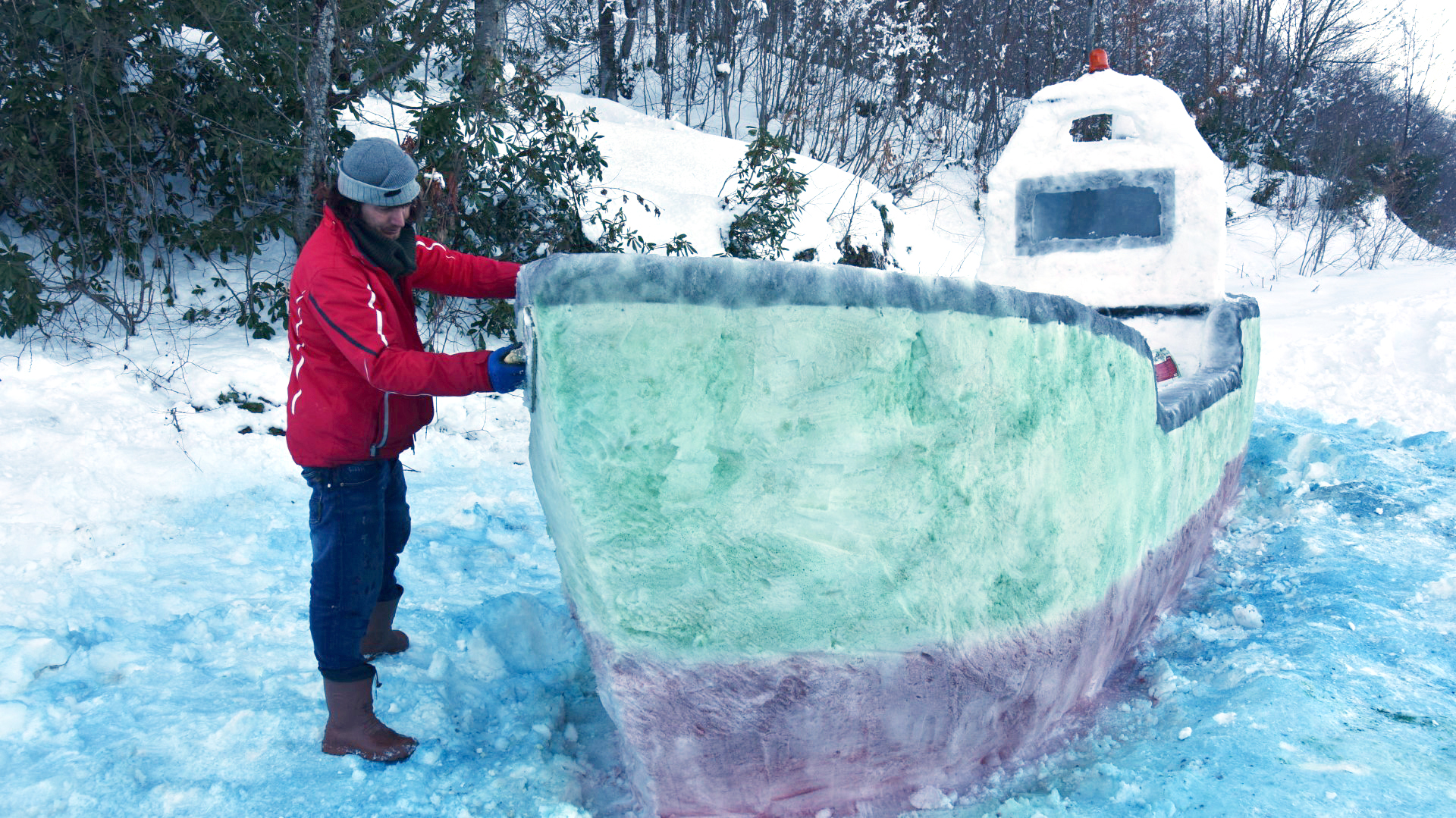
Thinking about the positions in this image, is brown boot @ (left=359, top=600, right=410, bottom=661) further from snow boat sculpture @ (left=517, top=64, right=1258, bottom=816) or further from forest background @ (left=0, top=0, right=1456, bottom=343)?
forest background @ (left=0, top=0, right=1456, bottom=343)

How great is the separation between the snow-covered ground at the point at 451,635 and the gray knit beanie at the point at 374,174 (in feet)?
4.35

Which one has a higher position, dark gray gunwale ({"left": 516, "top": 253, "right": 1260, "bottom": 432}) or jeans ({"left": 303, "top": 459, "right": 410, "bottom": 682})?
dark gray gunwale ({"left": 516, "top": 253, "right": 1260, "bottom": 432})

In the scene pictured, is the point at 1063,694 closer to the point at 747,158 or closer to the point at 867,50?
the point at 747,158

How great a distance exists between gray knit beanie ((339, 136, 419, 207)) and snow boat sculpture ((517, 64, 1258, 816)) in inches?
22.8

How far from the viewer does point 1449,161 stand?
1912cm

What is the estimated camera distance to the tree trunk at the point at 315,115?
5102mm

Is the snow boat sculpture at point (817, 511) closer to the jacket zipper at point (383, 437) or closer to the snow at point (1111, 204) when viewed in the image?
the jacket zipper at point (383, 437)

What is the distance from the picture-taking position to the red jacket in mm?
1777

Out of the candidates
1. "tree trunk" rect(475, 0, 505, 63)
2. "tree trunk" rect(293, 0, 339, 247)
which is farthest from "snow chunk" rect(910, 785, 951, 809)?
"tree trunk" rect(475, 0, 505, 63)

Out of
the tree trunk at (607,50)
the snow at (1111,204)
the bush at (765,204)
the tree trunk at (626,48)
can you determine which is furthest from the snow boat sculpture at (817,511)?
the tree trunk at (626,48)

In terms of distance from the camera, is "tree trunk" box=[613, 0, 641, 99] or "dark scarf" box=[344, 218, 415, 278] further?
"tree trunk" box=[613, 0, 641, 99]

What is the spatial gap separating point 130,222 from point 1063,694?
604 cm

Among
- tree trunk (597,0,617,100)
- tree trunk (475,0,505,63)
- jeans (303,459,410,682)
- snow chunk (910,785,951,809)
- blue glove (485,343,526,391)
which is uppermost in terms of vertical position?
tree trunk (597,0,617,100)

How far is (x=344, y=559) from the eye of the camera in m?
2.11
